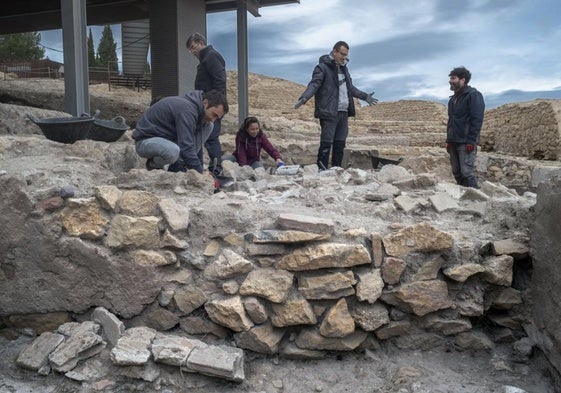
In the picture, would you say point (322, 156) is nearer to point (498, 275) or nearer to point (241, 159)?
point (241, 159)

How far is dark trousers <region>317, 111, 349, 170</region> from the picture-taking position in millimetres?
5410

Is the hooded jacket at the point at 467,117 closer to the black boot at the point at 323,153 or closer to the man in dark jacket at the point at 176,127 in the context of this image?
the black boot at the point at 323,153

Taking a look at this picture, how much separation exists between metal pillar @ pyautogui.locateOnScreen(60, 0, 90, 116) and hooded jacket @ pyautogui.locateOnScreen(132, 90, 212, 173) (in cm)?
211

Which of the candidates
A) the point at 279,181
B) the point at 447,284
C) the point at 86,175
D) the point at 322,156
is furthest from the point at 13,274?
the point at 322,156

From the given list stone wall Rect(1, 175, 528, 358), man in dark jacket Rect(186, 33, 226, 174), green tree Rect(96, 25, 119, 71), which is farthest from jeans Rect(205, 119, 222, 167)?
green tree Rect(96, 25, 119, 71)

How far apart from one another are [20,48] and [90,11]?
2287 centimetres

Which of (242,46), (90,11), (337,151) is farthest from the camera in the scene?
(90,11)

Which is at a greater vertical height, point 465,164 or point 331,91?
point 331,91

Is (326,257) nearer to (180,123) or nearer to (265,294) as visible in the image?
(265,294)

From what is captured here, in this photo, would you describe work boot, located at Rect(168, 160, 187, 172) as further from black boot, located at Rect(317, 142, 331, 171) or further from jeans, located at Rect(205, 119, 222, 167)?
black boot, located at Rect(317, 142, 331, 171)

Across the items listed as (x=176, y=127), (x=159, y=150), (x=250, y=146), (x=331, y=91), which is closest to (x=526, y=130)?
(x=331, y=91)

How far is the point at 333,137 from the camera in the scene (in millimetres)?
5527

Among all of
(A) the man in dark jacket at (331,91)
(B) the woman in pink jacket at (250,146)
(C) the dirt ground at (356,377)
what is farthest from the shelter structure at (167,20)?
(C) the dirt ground at (356,377)

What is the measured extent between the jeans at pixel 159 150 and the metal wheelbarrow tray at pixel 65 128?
2.78 ft
